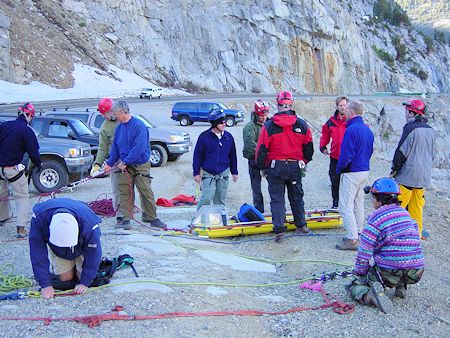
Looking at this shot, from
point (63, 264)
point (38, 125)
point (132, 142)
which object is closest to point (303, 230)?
point (132, 142)

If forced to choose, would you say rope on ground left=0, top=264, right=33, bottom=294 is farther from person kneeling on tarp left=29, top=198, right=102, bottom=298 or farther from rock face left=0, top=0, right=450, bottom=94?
rock face left=0, top=0, right=450, bottom=94

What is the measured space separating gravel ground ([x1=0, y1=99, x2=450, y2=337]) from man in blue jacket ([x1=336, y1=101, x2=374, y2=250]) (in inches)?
14.5

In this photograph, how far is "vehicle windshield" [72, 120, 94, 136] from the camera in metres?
14.7

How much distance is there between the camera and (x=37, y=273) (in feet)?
16.3

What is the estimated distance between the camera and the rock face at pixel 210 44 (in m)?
45.2

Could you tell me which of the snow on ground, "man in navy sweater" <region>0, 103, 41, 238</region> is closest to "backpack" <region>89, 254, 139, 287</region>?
"man in navy sweater" <region>0, 103, 41, 238</region>

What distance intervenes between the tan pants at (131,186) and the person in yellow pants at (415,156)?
3772mm

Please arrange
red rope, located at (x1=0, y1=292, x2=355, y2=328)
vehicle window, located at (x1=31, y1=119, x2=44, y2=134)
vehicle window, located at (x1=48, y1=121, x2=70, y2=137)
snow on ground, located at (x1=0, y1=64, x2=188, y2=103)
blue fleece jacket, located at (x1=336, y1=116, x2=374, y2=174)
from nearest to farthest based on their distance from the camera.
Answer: red rope, located at (x1=0, y1=292, x2=355, y2=328), blue fleece jacket, located at (x1=336, y1=116, x2=374, y2=174), vehicle window, located at (x1=31, y1=119, x2=44, y2=134), vehicle window, located at (x1=48, y1=121, x2=70, y2=137), snow on ground, located at (x1=0, y1=64, x2=188, y2=103)

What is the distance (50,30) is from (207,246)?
140ft

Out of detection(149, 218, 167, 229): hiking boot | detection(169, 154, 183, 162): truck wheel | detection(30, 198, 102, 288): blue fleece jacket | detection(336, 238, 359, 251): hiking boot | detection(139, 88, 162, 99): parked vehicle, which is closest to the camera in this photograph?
detection(30, 198, 102, 288): blue fleece jacket

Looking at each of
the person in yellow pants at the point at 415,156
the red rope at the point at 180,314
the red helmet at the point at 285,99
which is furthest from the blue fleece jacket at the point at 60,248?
the person in yellow pants at the point at 415,156

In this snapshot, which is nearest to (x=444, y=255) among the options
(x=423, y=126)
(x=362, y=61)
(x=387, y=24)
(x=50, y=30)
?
(x=423, y=126)

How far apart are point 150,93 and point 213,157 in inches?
1476

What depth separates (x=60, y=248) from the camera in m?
4.96
